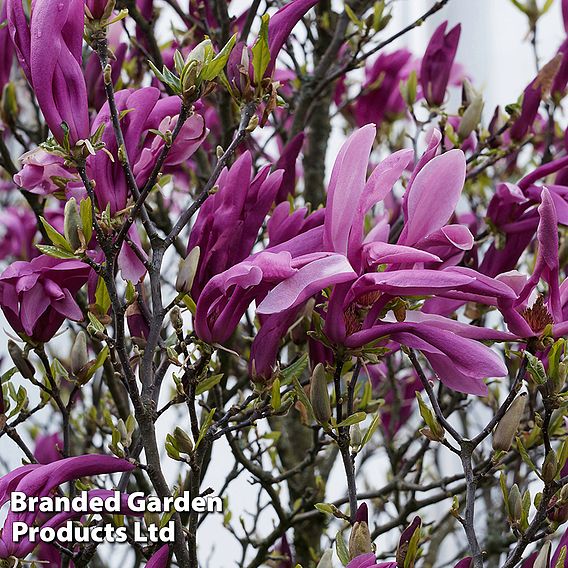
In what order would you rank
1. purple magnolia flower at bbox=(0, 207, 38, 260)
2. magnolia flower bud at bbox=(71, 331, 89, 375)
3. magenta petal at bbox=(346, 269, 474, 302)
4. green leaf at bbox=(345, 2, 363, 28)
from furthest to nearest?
1. purple magnolia flower at bbox=(0, 207, 38, 260)
2. green leaf at bbox=(345, 2, 363, 28)
3. magnolia flower bud at bbox=(71, 331, 89, 375)
4. magenta petal at bbox=(346, 269, 474, 302)

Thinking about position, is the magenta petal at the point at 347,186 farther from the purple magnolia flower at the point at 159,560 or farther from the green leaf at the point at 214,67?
the purple magnolia flower at the point at 159,560

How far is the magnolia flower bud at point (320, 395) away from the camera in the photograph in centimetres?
44

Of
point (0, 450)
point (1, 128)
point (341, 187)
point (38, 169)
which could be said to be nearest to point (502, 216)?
point (341, 187)

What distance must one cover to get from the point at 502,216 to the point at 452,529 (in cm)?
50

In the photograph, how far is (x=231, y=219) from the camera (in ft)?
1.48

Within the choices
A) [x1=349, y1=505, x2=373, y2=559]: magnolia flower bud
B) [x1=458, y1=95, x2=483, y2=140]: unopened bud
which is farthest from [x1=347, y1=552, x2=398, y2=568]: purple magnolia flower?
[x1=458, y1=95, x2=483, y2=140]: unopened bud

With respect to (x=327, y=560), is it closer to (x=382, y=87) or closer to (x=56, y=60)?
(x=56, y=60)

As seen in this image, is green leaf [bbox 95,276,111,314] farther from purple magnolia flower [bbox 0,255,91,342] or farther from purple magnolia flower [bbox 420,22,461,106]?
purple magnolia flower [bbox 420,22,461,106]

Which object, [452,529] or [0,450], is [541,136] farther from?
[0,450]

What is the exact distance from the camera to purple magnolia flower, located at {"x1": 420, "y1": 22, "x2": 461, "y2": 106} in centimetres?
69

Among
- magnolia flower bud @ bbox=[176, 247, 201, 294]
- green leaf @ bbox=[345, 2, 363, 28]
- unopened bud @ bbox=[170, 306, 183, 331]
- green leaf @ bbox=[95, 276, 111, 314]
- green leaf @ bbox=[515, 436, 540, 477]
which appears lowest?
green leaf @ bbox=[515, 436, 540, 477]

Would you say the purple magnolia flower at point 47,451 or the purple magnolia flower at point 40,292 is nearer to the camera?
the purple magnolia flower at point 40,292

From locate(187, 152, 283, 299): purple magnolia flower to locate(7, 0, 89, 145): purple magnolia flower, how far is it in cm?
8

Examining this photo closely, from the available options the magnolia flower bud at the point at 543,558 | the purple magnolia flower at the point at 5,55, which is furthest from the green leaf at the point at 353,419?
the purple magnolia flower at the point at 5,55
